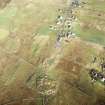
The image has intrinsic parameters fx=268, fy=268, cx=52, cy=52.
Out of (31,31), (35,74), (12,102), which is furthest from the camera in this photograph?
(31,31)

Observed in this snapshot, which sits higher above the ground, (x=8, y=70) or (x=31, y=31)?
(x=31, y=31)

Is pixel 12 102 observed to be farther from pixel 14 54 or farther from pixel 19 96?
pixel 14 54

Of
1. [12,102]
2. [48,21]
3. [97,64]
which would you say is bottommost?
[12,102]

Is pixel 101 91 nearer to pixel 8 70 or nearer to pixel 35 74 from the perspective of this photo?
pixel 35 74

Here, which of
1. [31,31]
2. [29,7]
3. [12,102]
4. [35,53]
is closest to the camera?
[12,102]

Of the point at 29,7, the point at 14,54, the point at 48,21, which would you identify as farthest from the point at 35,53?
the point at 29,7

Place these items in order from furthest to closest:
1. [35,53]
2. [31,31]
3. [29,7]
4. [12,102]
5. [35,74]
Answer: [29,7] → [31,31] → [35,53] → [35,74] → [12,102]

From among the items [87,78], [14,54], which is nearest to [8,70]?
[14,54]

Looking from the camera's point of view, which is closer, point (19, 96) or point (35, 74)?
point (19, 96)

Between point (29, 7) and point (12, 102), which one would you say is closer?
point (12, 102)
